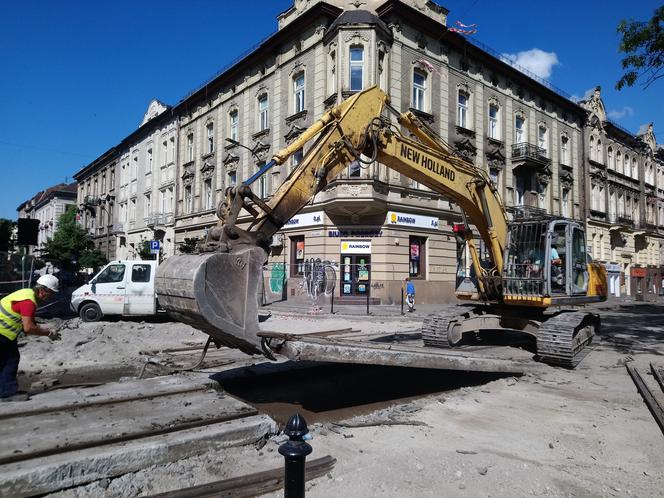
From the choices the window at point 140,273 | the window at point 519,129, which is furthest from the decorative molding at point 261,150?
the window at point 519,129

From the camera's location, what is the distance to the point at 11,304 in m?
5.54

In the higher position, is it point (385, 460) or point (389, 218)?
point (389, 218)

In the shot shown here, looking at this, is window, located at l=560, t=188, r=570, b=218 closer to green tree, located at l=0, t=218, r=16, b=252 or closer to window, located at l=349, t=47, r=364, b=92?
window, located at l=349, t=47, r=364, b=92

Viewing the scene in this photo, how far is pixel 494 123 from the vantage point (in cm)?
2723

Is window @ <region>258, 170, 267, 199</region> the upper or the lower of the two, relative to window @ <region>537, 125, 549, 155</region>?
lower

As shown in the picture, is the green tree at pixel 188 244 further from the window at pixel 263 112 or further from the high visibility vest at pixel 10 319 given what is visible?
the high visibility vest at pixel 10 319

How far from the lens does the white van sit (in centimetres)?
1398

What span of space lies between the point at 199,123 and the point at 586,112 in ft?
98.1

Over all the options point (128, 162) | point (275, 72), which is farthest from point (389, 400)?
point (128, 162)

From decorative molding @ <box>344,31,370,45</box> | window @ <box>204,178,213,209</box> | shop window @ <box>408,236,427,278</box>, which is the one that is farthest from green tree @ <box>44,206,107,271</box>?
decorative molding @ <box>344,31,370,45</box>

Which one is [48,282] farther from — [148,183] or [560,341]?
[148,183]

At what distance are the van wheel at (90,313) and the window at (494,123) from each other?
899 inches

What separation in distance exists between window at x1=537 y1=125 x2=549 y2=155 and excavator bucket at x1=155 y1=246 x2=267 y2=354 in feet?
100

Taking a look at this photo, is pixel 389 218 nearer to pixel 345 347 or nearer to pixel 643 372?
pixel 643 372
